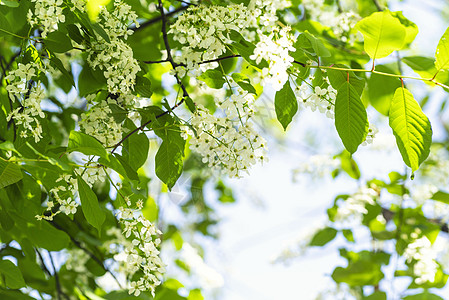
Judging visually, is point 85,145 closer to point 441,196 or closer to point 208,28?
point 208,28

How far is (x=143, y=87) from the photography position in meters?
1.03

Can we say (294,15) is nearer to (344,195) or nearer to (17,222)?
(344,195)

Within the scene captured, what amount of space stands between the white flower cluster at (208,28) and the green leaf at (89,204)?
34 centimetres

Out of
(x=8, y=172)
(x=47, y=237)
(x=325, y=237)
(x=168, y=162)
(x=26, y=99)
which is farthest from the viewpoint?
(x=325, y=237)

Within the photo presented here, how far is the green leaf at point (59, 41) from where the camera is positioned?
0.94 meters

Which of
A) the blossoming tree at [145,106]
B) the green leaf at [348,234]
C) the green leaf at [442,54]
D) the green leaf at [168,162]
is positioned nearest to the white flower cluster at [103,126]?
the blossoming tree at [145,106]

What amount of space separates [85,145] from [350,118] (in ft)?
1.65

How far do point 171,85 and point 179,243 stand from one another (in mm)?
918

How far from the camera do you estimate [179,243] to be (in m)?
2.44

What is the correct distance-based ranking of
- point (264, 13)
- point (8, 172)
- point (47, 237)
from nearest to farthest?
1. point (8, 172)
2. point (264, 13)
3. point (47, 237)

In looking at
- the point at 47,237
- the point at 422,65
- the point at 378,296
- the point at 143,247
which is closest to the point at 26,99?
the point at 143,247

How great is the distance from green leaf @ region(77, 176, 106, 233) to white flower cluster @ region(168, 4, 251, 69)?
34cm

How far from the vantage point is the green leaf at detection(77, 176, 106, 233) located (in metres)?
0.87

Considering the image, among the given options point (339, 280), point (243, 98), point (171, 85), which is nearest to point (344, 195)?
point (339, 280)
